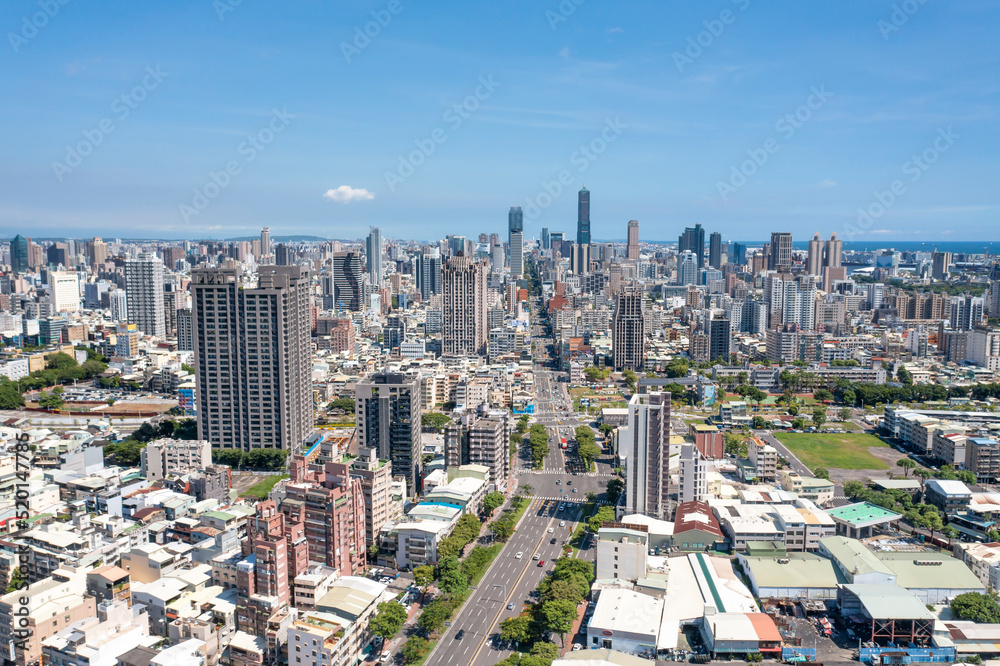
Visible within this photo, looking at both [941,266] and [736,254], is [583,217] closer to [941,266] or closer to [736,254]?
[736,254]

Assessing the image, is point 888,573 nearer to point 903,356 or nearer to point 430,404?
point 430,404

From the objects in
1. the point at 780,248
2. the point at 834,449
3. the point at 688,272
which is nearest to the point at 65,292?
the point at 834,449

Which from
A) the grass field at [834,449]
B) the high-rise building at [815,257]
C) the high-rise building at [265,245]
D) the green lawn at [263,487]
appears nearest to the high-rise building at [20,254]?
the high-rise building at [265,245]

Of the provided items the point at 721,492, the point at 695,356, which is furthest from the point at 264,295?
the point at 695,356

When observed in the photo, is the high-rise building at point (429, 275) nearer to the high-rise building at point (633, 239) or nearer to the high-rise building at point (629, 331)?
the high-rise building at point (629, 331)

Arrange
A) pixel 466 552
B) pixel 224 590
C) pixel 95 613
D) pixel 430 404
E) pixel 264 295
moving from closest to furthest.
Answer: pixel 95 613, pixel 224 590, pixel 466 552, pixel 264 295, pixel 430 404

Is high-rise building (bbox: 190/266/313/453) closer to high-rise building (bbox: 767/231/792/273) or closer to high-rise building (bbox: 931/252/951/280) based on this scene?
high-rise building (bbox: 767/231/792/273)
